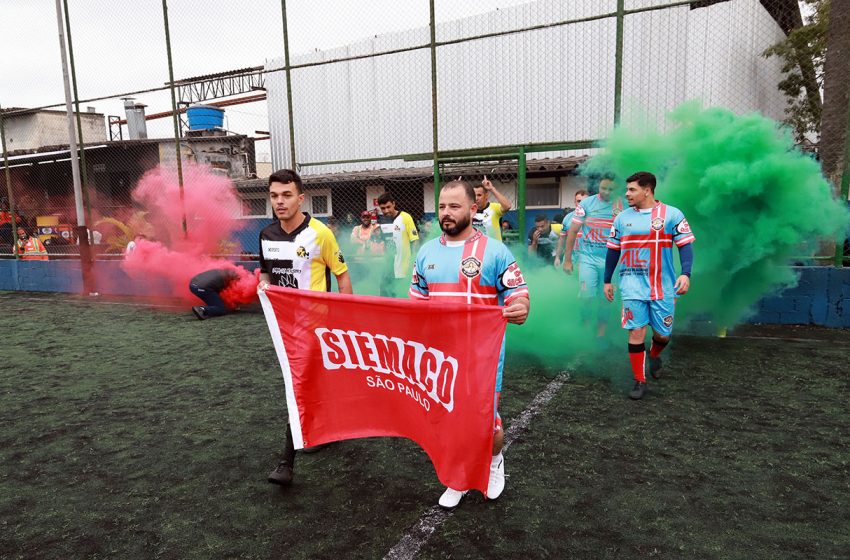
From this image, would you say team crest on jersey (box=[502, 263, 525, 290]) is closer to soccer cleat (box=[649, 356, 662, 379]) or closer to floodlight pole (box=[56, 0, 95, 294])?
soccer cleat (box=[649, 356, 662, 379])

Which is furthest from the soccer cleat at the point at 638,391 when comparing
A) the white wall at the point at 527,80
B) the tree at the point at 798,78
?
the tree at the point at 798,78

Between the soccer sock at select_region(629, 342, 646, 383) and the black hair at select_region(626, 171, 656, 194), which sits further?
the black hair at select_region(626, 171, 656, 194)

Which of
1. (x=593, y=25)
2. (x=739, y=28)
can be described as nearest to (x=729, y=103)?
(x=739, y=28)

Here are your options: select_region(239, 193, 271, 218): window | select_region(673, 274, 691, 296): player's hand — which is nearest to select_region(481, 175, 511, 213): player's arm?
select_region(673, 274, 691, 296): player's hand

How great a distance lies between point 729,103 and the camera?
8250mm

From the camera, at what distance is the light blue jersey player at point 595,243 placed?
6281 mm

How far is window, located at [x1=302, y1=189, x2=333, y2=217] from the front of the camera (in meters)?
17.5

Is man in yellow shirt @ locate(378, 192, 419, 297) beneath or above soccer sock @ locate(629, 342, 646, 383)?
above

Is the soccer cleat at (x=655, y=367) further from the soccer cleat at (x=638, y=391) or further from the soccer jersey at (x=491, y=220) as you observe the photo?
the soccer jersey at (x=491, y=220)

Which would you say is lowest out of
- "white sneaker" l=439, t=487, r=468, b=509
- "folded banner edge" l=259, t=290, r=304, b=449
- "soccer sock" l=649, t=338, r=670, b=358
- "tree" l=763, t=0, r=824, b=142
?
"white sneaker" l=439, t=487, r=468, b=509

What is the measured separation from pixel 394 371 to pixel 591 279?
3.93 meters

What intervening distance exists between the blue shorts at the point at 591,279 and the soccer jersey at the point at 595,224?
0.03 meters

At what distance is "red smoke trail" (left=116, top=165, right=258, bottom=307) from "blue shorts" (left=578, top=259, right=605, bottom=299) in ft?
23.6

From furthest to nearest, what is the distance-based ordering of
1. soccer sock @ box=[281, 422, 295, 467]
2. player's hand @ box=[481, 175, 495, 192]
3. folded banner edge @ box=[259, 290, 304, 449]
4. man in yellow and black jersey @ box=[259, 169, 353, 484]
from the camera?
player's hand @ box=[481, 175, 495, 192], man in yellow and black jersey @ box=[259, 169, 353, 484], soccer sock @ box=[281, 422, 295, 467], folded banner edge @ box=[259, 290, 304, 449]
